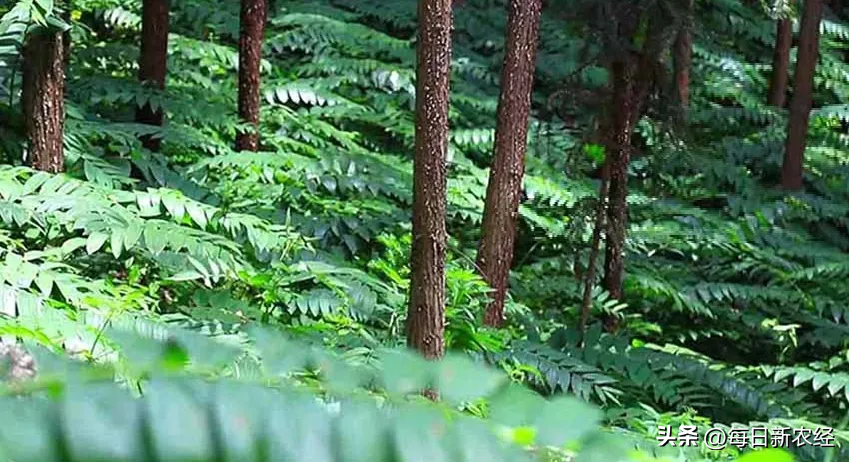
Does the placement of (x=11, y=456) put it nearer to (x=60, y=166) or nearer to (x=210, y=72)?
(x=60, y=166)

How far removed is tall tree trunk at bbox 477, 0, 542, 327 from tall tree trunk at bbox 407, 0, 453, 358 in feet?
5.67

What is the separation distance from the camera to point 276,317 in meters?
4.61

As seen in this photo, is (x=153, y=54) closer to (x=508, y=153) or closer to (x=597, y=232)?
(x=508, y=153)

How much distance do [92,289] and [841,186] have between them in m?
8.43

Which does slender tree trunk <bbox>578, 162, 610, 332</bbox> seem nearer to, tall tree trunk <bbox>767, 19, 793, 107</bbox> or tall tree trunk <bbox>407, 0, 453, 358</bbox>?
tall tree trunk <bbox>407, 0, 453, 358</bbox>

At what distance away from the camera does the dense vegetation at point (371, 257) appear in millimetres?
919

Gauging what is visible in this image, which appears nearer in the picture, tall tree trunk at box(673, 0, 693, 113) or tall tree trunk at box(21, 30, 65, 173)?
tall tree trunk at box(21, 30, 65, 173)

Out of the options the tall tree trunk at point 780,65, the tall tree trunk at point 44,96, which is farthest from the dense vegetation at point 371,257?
the tall tree trunk at point 780,65

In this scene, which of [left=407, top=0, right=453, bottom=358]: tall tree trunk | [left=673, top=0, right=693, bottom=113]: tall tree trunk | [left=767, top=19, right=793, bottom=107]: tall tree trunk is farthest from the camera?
[left=767, top=19, right=793, bottom=107]: tall tree trunk

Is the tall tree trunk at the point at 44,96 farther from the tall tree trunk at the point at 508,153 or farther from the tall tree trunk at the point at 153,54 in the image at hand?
the tall tree trunk at the point at 508,153

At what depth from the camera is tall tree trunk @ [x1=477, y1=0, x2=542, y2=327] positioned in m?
5.85

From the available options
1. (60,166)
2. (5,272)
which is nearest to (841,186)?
(60,166)

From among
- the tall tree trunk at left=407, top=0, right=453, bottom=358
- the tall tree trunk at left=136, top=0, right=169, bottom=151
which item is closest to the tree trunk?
the tall tree trunk at left=407, top=0, right=453, bottom=358

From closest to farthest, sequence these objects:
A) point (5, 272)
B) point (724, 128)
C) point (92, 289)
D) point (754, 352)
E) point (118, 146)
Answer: point (5, 272) → point (92, 289) → point (118, 146) → point (754, 352) → point (724, 128)
